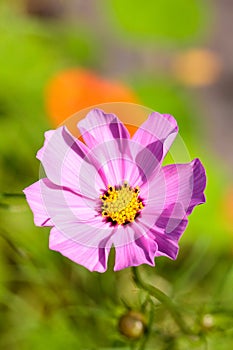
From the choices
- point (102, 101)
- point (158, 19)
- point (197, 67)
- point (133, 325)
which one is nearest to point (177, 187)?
point (133, 325)

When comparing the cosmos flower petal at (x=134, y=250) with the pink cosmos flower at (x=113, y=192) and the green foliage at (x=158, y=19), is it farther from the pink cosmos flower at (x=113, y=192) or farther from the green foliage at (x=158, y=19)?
the green foliage at (x=158, y=19)

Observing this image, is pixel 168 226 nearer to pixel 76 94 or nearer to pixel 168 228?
pixel 168 228

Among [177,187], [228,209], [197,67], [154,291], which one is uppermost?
[177,187]

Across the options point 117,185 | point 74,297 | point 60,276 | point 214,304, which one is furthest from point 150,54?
point 117,185

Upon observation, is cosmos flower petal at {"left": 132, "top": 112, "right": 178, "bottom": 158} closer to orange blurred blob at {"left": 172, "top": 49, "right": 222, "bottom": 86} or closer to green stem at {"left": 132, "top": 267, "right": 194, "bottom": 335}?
green stem at {"left": 132, "top": 267, "right": 194, "bottom": 335}

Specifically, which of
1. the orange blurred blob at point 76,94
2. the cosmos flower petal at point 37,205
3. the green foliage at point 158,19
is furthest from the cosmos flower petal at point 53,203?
the green foliage at point 158,19

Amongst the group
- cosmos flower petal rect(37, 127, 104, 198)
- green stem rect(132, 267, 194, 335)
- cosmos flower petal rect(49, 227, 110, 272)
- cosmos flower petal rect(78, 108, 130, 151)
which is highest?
cosmos flower petal rect(78, 108, 130, 151)

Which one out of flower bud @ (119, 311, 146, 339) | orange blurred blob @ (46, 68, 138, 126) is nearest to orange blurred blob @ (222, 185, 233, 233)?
orange blurred blob @ (46, 68, 138, 126)
